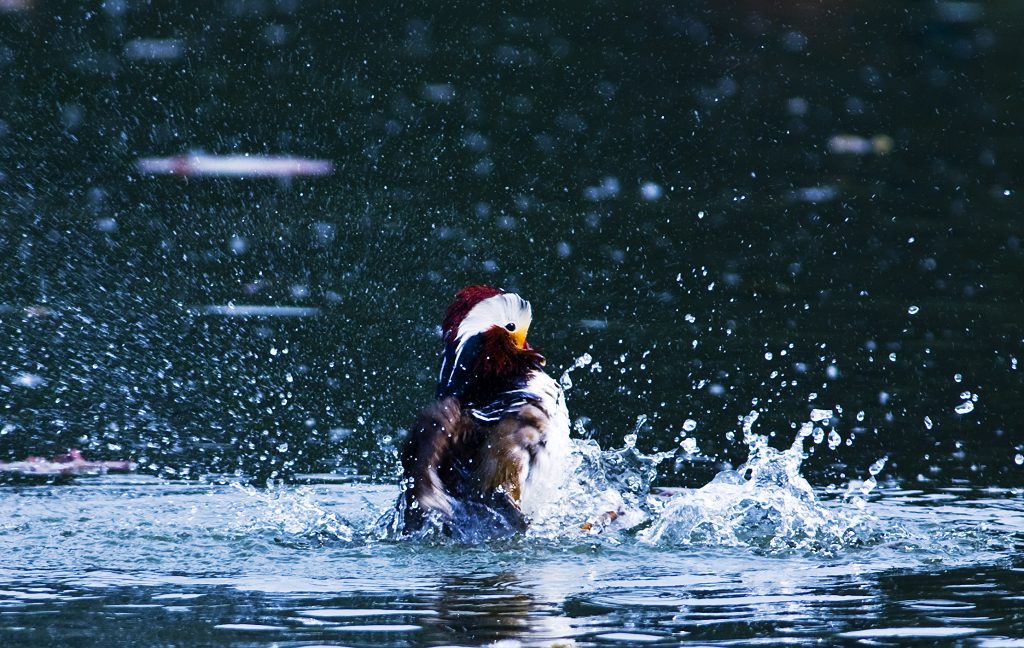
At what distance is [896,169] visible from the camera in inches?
561

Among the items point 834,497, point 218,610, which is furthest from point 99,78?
point 218,610

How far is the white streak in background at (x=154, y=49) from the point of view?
1659 cm

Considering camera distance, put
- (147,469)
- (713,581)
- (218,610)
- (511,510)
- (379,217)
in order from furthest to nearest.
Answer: (379,217) → (147,469) → (511,510) → (713,581) → (218,610)

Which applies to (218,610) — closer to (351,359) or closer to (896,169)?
(351,359)

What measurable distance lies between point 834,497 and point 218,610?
2.98m

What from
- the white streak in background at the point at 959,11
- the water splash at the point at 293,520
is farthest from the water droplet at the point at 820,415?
the white streak in background at the point at 959,11

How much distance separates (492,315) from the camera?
21.3 ft

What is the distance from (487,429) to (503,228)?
570 centimetres

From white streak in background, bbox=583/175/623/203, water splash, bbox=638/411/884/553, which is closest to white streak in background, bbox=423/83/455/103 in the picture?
white streak in background, bbox=583/175/623/203

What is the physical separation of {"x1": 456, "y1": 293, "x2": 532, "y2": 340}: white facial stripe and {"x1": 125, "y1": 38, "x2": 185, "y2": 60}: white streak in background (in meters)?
10.7

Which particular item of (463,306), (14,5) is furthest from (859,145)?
(463,306)

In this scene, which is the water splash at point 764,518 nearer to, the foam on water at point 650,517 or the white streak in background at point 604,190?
the foam on water at point 650,517

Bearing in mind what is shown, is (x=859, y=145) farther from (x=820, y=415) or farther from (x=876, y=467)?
(x=876, y=467)

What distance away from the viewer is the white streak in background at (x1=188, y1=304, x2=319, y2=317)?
33.3 ft
